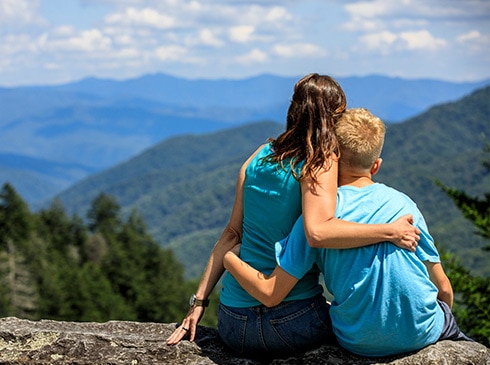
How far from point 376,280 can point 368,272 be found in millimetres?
77

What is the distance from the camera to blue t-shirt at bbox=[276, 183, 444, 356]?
15.5ft

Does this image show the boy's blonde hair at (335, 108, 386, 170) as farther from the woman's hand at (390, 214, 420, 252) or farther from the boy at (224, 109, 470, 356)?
the woman's hand at (390, 214, 420, 252)

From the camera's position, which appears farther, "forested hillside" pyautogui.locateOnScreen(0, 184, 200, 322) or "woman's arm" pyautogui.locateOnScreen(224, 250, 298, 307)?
"forested hillside" pyautogui.locateOnScreen(0, 184, 200, 322)

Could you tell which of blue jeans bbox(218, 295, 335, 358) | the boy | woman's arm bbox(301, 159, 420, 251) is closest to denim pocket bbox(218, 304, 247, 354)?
blue jeans bbox(218, 295, 335, 358)

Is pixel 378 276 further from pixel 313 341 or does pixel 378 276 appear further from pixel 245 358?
pixel 245 358

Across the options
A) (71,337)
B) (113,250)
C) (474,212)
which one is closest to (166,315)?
(113,250)

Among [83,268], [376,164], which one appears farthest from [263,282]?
[83,268]

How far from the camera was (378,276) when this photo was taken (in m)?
4.73

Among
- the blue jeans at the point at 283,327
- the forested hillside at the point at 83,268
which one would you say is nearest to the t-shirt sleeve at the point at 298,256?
the blue jeans at the point at 283,327

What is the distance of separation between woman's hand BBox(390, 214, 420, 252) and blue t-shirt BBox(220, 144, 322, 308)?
2.43 ft

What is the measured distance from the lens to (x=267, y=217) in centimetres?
514

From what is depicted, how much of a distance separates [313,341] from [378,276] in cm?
88

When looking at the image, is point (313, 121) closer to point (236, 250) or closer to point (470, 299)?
point (236, 250)

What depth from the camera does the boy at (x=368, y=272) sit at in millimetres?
4738
